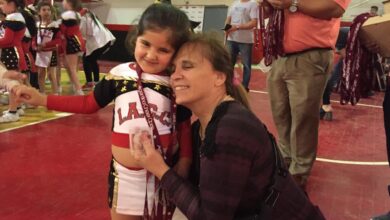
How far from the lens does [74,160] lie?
12.5 feet

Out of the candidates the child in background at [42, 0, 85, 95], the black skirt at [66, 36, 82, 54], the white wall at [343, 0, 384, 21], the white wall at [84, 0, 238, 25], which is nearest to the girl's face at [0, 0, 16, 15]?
the child in background at [42, 0, 85, 95]

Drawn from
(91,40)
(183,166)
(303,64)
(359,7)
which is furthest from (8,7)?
(359,7)

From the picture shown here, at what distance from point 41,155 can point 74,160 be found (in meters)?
0.36

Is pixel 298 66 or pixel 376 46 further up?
pixel 376 46

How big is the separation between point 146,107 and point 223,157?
476mm

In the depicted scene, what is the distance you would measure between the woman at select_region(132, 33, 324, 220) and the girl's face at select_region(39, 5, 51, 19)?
16.6ft

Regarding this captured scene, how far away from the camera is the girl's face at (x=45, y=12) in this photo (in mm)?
6062

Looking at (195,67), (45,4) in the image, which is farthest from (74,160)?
(45,4)

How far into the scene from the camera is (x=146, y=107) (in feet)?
5.63

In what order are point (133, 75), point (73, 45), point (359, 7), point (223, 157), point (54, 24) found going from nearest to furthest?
1. point (223, 157)
2. point (133, 75)
3. point (54, 24)
4. point (73, 45)
5. point (359, 7)

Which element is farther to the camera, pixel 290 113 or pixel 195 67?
pixel 290 113

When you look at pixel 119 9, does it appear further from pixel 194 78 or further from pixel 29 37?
pixel 194 78

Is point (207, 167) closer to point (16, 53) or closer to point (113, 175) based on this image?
point (113, 175)

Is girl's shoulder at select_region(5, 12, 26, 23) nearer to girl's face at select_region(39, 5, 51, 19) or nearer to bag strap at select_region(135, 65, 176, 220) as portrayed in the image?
girl's face at select_region(39, 5, 51, 19)
